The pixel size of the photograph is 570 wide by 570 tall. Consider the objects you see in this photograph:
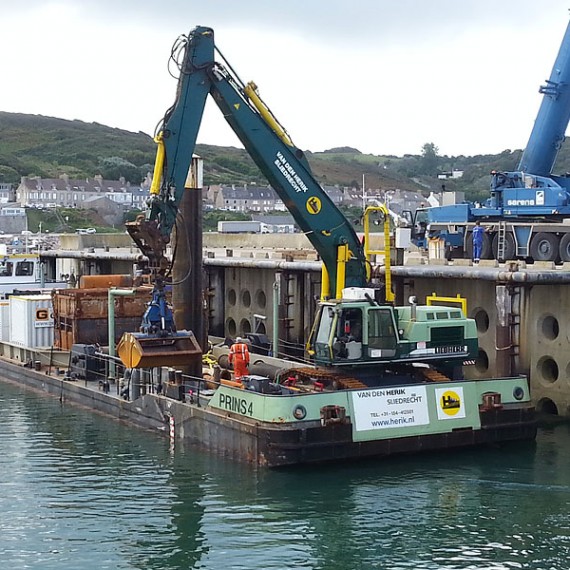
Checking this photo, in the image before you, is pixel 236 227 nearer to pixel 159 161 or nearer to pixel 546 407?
pixel 546 407

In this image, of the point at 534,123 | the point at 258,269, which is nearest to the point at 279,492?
the point at 258,269

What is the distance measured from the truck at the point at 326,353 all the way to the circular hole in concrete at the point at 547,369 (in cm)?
313

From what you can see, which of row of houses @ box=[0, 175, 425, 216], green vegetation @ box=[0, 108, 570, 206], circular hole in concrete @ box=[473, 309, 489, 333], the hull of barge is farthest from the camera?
green vegetation @ box=[0, 108, 570, 206]

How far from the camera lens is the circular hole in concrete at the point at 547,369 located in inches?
942

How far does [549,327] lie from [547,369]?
906 mm

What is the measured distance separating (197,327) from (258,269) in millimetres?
7953

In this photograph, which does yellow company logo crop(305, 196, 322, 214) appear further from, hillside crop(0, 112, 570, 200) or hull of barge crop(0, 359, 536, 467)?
hillside crop(0, 112, 570, 200)

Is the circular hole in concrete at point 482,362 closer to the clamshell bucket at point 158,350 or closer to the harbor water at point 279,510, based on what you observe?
the harbor water at point 279,510

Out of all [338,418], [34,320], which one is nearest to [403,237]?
[34,320]

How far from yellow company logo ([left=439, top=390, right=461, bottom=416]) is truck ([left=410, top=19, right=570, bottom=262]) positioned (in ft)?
35.7

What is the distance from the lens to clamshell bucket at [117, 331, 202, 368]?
71.5 ft

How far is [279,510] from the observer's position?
55.4 feet

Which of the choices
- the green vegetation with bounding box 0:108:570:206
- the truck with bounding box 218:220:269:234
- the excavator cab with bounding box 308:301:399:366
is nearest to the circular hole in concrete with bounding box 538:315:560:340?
the excavator cab with bounding box 308:301:399:366

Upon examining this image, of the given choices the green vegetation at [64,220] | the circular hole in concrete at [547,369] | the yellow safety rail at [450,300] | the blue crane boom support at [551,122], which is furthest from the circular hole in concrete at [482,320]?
the green vegetation at [64,220]
